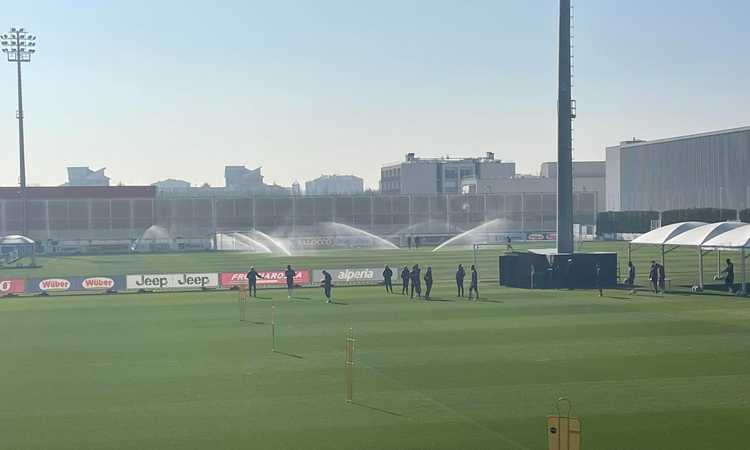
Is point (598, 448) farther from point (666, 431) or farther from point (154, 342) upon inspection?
point (154, 342)

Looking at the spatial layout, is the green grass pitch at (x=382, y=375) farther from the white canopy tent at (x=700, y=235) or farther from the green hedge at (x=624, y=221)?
the green hedge at (x=624, y=221)

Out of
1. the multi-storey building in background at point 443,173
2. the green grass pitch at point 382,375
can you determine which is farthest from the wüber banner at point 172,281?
the multi-storey building in background at point 443,173

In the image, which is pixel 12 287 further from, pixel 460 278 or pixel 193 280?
pixel 460 278

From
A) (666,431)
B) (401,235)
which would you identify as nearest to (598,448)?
A: (666,431)

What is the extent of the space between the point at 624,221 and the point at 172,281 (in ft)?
242

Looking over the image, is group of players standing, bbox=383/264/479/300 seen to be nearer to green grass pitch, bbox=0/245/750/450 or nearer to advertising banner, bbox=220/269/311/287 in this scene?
green grass pitch, bbox=0/245/750/450

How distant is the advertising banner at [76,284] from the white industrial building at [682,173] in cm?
6646

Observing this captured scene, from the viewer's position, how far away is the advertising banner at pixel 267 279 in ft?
172

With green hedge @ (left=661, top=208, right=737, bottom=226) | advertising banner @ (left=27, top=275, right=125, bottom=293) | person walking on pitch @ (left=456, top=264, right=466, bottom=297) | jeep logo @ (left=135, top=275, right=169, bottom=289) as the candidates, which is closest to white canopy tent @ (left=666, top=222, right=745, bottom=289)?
person walking on pitch @ (left=456, top=264, right=466, bottom=297)

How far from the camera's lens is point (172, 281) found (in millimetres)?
52438

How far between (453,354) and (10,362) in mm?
12361

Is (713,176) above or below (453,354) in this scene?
above

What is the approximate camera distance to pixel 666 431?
56.9ft

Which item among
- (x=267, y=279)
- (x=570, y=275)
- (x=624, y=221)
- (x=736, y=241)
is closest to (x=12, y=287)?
(x=267, y=279)
